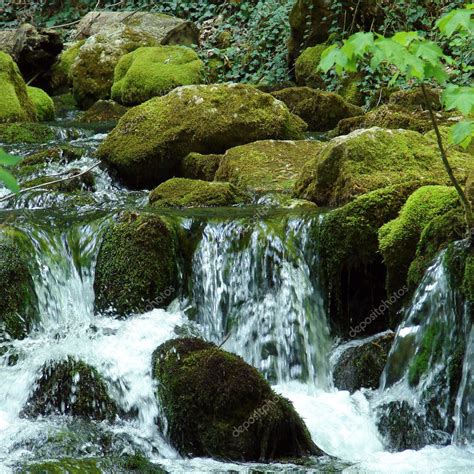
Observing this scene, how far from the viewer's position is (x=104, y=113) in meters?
13.4

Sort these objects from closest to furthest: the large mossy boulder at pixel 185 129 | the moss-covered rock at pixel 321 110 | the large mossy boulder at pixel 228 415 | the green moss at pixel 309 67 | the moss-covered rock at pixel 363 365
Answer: the large mossy boulder at pixel 228 415 < the moss-covered rock at pixel 363 365 < the large mossy boulder at pixel 185 129 < the moss-covered rock at pixel 321 110 < the green moss at pixel 309 67

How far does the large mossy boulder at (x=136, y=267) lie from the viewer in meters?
6.48

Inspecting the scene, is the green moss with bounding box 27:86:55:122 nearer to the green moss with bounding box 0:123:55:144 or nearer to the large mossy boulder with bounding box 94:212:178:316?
the green moss with bounding box 0:123:55:144

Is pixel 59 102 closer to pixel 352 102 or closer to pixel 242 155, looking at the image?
pixel 352 102

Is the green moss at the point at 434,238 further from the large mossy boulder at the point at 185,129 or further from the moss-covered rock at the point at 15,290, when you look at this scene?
the large mossy boulder at the point at 185,129

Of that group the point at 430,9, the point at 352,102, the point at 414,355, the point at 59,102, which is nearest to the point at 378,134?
the point at 414,355

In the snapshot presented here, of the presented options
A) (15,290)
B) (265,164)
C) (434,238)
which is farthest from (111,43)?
(434,238)

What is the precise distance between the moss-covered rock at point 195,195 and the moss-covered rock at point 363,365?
2.47 meters

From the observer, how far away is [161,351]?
4.95 metres

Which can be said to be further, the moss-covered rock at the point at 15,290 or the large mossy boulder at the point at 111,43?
the large mossy boulder at the point at 111,43

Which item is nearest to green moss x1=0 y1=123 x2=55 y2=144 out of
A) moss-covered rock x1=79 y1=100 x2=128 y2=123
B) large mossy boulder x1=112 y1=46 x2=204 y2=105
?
moss-covered rock x1=79 y1=100 x2=128 y2=123

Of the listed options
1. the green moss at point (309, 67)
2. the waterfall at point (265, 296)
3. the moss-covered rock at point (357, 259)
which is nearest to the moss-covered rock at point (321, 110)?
the green moss at point (309, 67)

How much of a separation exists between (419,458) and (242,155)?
4.97m

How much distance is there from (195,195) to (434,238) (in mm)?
3019
